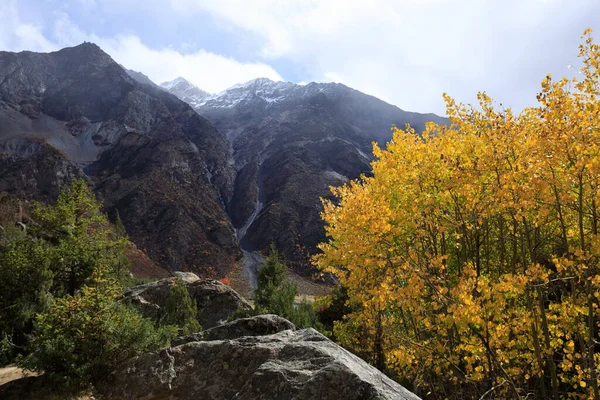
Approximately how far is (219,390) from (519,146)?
20.5 ft

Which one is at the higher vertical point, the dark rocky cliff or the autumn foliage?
the dark rocky cliff

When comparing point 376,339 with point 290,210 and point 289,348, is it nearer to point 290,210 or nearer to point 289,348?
point 289,348

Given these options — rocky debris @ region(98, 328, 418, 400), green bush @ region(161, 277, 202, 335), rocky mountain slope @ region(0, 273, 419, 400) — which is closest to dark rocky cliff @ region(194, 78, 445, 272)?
green bush @ region(161, 277, 202, 335)

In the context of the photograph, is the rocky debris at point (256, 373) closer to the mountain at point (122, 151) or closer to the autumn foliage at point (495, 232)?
the autumn foliage at point (495, 232)

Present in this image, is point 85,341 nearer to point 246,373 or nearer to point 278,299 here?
point 246,373

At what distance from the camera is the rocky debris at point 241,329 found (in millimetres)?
7770

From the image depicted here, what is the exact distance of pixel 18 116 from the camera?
113 m

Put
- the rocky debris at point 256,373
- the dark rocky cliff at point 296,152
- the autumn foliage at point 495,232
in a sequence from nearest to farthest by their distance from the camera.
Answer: the rocky debris at point 256,373 → the autumn foliage at point 495,232 → the dark rocky cliff at point 296,152

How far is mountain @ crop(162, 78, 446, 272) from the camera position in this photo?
89.8 metres

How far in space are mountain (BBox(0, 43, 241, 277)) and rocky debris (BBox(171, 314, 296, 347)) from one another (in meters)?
44.8

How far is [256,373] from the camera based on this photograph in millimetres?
5117

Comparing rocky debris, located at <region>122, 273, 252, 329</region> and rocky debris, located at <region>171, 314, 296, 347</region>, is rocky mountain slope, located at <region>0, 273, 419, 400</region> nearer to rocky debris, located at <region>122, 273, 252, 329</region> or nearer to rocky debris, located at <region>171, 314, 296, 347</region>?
rocky debris, located at <region>171, 314, 296, 347</region>

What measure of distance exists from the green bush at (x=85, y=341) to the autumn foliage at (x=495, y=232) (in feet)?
15.5

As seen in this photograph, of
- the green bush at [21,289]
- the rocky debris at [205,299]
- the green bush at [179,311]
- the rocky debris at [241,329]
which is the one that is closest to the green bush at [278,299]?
the rocky debris at [205,299]
